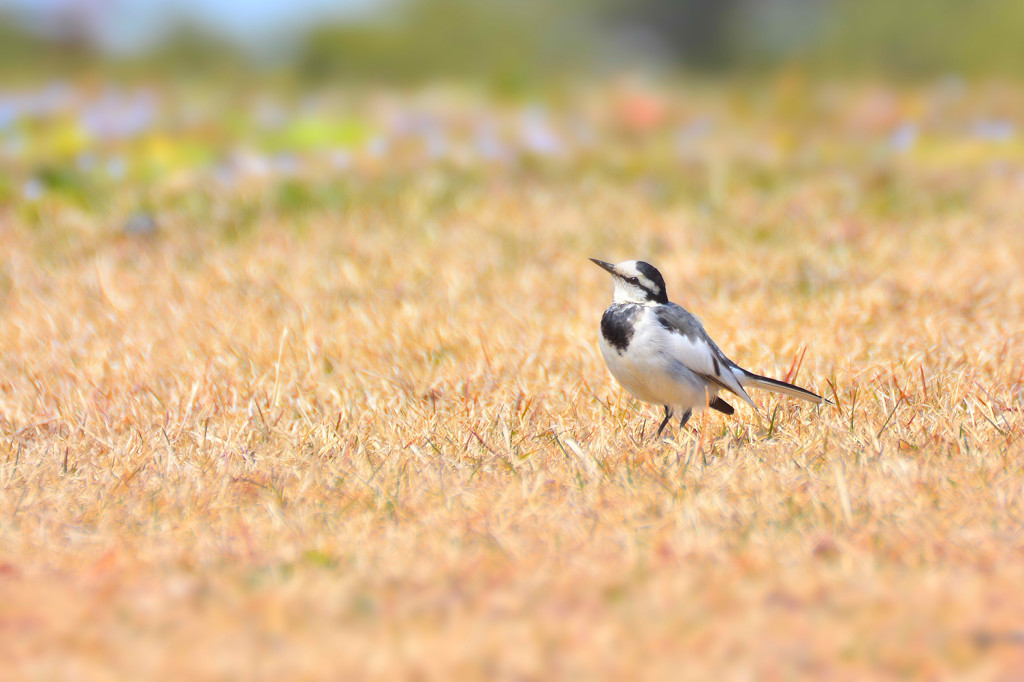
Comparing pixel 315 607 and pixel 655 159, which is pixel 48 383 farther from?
pixel 655 159

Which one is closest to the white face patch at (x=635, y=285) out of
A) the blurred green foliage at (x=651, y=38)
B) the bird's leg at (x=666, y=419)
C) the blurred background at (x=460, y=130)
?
the bird's leg at (x=666, y=419)

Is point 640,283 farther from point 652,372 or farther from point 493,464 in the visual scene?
point 493,464

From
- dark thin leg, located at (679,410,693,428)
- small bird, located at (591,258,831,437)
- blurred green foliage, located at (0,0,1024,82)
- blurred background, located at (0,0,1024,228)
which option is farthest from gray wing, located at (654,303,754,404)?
blurred green foliage, located at (0,0,1024,82)

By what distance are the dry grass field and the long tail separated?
0.25 feet

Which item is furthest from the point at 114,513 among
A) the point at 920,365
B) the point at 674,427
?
the point at 920,365

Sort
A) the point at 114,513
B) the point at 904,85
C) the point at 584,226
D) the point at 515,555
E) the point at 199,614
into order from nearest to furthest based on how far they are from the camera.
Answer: the point at 199,614 < the point at 515,555 < the point at 114,513 < the point at 584,226 < the point at 904,85

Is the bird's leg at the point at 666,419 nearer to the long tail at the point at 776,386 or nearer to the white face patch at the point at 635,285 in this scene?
the long tail at the point at 776,386

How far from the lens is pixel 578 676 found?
7.39 ft

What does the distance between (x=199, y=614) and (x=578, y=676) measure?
81cm

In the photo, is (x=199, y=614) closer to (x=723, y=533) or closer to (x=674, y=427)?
(x=723, y=533)

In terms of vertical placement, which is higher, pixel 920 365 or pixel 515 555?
pixel 920 365

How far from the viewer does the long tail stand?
150 inches

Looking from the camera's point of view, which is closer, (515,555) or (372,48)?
(515,555)

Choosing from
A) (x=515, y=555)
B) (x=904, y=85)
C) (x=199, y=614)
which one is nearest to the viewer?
(x=199, y=614)
